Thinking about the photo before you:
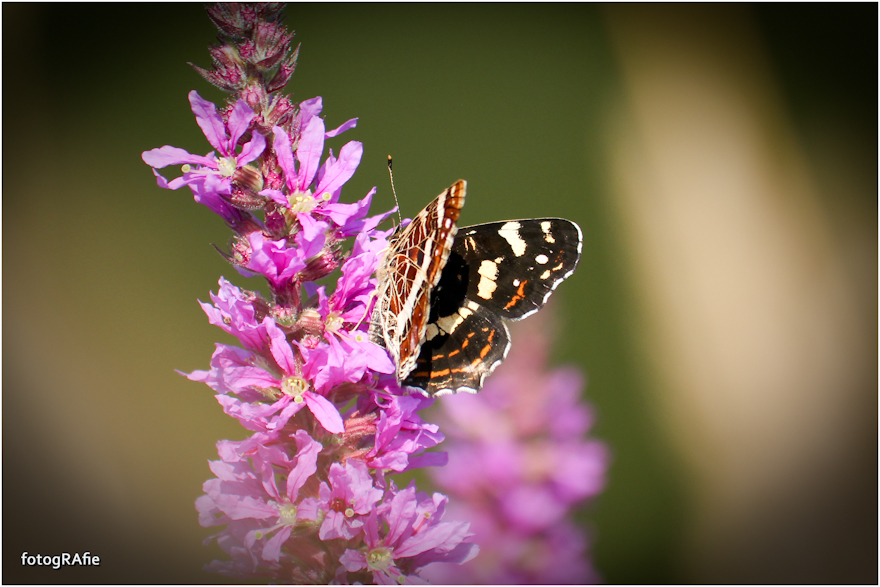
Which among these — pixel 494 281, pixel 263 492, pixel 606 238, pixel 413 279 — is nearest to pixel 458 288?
pixel 494 281

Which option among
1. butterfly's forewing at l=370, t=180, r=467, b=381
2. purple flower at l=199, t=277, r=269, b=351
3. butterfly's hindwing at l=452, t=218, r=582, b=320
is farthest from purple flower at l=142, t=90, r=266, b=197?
butterfly's hindwing at l=452, t=218, r=582, b=320

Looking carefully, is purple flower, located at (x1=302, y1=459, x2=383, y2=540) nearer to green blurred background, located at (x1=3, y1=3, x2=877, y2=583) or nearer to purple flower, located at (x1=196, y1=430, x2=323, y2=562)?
purple flower, located at (x1=196, y1=430, x2=323, y2=562)

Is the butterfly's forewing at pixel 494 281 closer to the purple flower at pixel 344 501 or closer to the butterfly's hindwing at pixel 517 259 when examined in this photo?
the butterfly's hindwing at pixel 517 259

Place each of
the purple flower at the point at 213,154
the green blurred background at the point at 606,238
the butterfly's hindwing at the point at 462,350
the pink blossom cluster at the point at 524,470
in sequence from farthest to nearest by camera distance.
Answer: the green blurred background at the point at 606,238, the pink blossom cluster at the point at 524,470, the butterfly's hindwing at the point at 462,350, the purple flower at the point at 213,154

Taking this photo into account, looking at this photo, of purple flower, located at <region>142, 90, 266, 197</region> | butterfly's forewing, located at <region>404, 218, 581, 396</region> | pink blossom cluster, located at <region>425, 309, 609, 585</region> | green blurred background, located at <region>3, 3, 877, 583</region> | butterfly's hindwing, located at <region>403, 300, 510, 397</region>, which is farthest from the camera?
green blurred background, located at <region>3, 3, 877, 583</region>

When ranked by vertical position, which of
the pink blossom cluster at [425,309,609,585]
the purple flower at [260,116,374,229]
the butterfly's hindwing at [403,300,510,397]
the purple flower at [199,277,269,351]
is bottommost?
the pink blossom cluster at [425,309,609,585]

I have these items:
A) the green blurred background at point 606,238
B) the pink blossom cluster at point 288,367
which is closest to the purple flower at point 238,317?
the pink blossom cluster at point 288,367

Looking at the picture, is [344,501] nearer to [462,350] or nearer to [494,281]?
[462,350]
